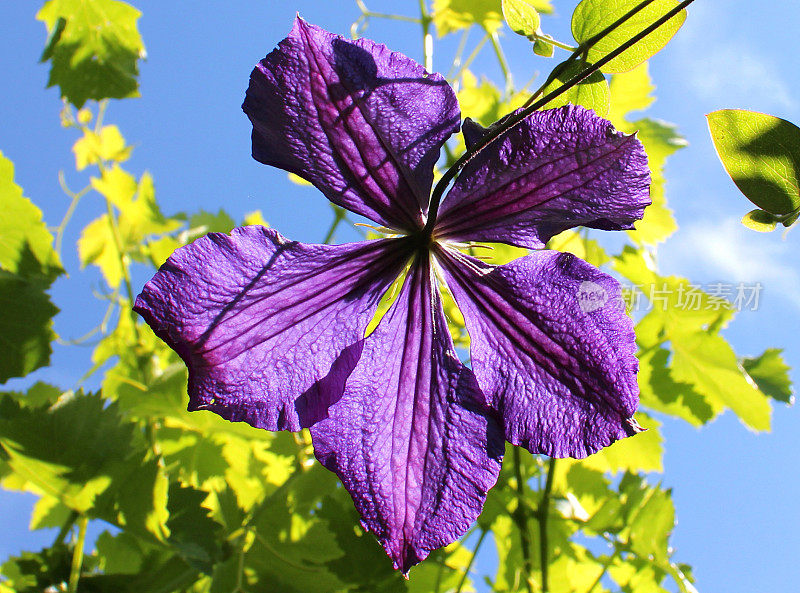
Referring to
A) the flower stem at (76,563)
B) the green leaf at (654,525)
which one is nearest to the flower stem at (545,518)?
the green leaf at (654,525)

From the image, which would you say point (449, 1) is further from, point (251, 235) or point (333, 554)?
point (333, 554)

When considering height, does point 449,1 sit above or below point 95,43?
above

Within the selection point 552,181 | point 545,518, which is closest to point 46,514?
point 545,518

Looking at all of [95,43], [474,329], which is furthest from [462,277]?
[95,43]

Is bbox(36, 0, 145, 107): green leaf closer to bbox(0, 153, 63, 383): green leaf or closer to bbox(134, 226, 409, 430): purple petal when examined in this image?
bbox(0, 153, 63, 383): green leaf

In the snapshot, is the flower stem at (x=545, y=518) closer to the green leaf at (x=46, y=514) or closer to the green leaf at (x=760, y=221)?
the green leaf at (x=760, y=221)

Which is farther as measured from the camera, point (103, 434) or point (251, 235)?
point (103, 434)

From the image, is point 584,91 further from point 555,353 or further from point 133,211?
point 133,211
